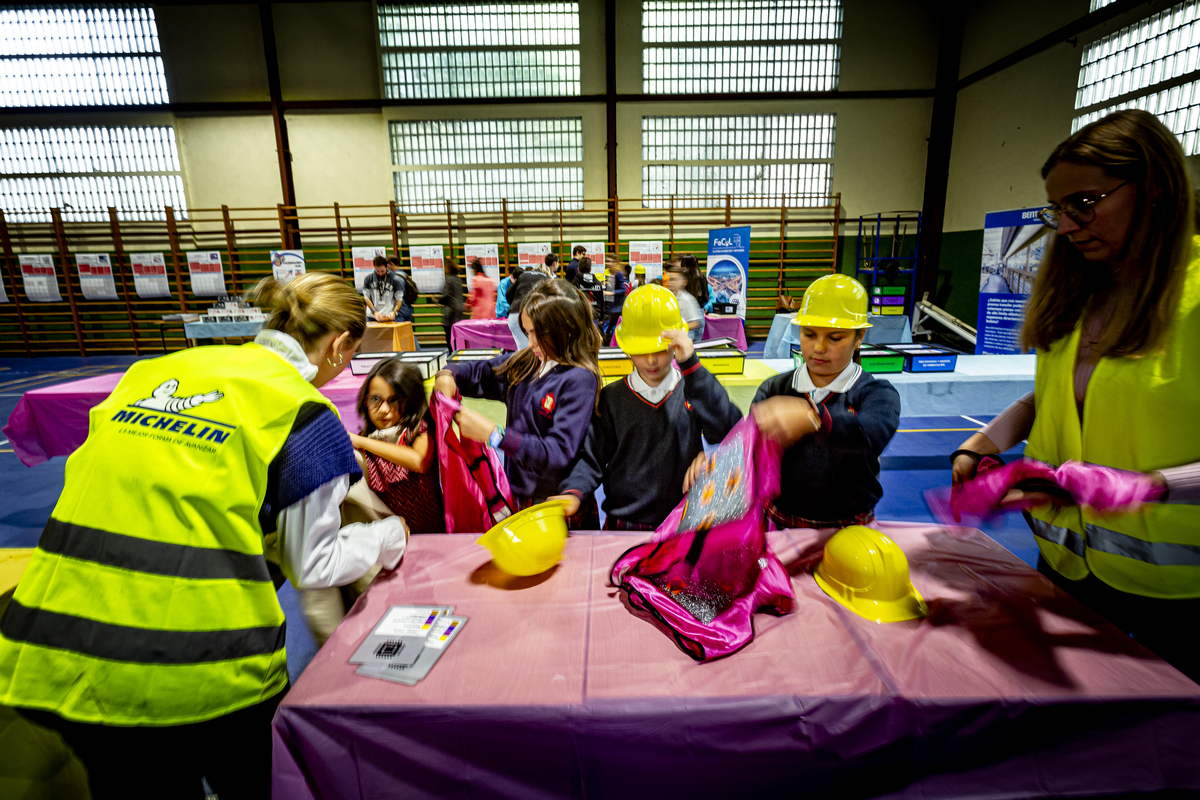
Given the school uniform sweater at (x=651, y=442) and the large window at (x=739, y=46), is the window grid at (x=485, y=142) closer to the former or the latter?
the large window at (x=739, y=46)

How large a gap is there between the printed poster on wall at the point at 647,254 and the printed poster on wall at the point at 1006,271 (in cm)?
506

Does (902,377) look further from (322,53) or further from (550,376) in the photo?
(322,53)

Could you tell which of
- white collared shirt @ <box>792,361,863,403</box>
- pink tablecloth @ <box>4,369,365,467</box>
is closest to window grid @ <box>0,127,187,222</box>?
pink tablecloth @ <box>4,369,365,467</box>

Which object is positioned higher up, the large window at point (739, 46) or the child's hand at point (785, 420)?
the large window at point (739, 46)

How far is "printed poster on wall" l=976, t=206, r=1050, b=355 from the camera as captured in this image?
599 centimetres

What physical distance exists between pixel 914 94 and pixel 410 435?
11.3 m

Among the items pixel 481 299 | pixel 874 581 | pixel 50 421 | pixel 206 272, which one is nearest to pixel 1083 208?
pixel 874 581

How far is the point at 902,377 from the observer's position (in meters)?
3.52

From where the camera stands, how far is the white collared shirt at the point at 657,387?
1.66 meters

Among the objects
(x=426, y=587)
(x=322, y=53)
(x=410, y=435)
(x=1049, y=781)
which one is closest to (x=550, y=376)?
(x=410, y=435)

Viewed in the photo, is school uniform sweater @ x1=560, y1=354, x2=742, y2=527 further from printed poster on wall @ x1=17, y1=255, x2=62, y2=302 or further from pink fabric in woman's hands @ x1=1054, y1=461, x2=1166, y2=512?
printed poster on wall @ x1=17, y1=255, x2=62, y2=302

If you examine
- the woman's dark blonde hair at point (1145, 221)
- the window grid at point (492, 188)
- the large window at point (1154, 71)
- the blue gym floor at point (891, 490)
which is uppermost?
the large window at point (1154, 71)

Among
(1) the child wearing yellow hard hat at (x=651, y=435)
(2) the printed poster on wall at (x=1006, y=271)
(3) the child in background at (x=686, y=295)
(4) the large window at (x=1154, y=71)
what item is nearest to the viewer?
(1) the child wearing yellow hard hat at (x=651, y=435)

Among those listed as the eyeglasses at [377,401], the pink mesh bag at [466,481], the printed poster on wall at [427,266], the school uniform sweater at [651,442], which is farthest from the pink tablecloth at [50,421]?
the printed poster on wall at [427,266]
